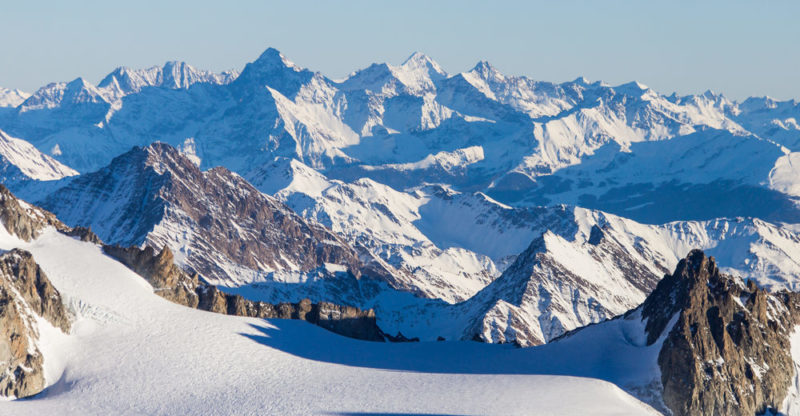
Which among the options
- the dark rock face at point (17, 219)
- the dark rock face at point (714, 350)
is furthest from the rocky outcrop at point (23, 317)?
the dark rock face at point (714, 350)

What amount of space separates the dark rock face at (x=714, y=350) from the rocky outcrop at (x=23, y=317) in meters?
87.9

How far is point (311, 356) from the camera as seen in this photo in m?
179

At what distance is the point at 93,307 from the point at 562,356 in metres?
72.1

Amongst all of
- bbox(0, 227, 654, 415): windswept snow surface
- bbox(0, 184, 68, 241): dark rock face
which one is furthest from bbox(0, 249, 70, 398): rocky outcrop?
bbox(0, 184, 68, 241): dark rock face

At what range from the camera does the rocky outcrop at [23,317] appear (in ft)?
493

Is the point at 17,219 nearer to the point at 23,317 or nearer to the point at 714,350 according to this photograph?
the point at 23,317

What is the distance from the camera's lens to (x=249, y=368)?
537ft

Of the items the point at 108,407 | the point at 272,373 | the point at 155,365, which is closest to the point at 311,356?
the point at 272,373

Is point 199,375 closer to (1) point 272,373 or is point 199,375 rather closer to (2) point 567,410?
(1) point 272,373

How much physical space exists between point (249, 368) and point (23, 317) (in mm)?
30138

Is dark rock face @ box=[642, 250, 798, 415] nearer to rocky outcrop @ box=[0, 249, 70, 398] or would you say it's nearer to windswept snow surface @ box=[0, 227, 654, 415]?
windswept snow surface @ box=[0, 227, 654, 415]

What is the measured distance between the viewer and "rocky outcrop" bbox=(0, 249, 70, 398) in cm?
15025

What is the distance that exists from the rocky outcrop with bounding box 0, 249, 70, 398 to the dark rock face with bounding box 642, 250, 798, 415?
288ft

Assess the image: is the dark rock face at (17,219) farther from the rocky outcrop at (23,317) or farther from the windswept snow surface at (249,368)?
the rocky outcrop at (23,317)
